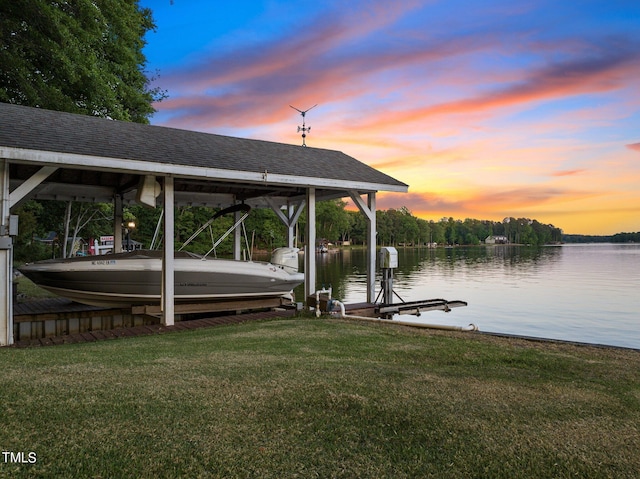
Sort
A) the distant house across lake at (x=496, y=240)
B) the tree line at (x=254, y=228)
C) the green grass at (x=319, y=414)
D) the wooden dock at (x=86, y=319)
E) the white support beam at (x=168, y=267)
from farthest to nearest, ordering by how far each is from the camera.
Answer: the distant house across lake at (x=496, y=240)
the tree line at (x=254, y=228)
the white support beam at (x=168, y=267)
the wooden dock at (x=86, y=319)
the green grass at (x=319, y=414)

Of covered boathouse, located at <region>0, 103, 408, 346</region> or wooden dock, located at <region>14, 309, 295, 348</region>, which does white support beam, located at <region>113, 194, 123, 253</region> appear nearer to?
covered boathouse, located at <region>0, 103, 408, 346</region>

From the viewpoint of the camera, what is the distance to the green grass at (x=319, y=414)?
99.6 inches

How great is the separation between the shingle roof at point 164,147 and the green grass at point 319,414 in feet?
11.1

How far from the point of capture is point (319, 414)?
128 inches

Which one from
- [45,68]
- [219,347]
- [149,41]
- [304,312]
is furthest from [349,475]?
[149,41]

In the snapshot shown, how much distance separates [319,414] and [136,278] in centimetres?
644

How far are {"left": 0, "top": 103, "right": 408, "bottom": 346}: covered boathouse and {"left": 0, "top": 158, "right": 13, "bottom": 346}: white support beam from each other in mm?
13

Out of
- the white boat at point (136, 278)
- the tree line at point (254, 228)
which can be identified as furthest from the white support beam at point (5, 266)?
the tree line at point (254, 228)

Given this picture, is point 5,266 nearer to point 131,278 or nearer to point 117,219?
point 131,278

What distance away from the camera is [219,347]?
5953mm

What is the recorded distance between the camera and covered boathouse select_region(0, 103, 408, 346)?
260 inches

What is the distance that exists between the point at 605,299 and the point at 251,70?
20.3 m

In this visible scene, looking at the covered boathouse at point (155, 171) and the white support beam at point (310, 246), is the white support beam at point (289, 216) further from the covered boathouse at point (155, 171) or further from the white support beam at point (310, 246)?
the white support beam at point (310, 246)

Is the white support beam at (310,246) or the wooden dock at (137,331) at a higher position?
the white support beam at (310,246)
